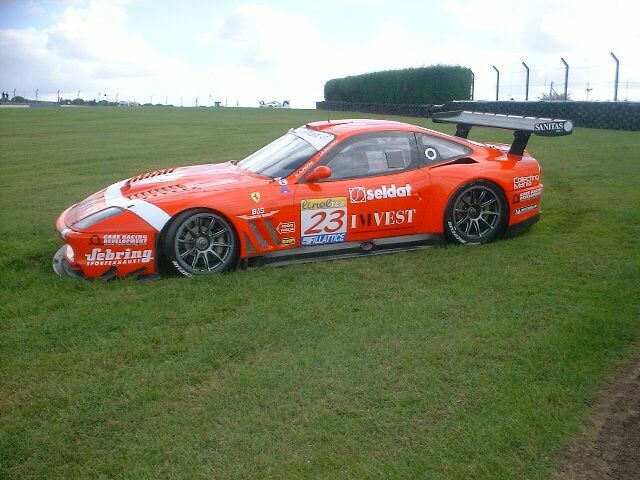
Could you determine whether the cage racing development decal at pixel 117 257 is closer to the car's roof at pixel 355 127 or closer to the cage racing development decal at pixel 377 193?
the cage racing development decal at pixel 377 193

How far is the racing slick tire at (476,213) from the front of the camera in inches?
255

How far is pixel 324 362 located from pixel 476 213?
3.27 metres

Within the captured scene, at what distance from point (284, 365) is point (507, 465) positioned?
1.45 meters

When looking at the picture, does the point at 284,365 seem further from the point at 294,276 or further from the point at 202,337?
the point at 294,276

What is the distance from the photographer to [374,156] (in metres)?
6.37

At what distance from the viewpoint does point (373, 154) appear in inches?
251

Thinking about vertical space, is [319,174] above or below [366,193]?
above

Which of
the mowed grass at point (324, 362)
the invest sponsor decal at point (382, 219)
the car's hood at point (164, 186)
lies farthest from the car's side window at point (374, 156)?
the mowed grass at point (324, 362)

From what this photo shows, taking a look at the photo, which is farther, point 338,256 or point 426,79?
point 426,79

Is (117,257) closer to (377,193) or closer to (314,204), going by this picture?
(314,204)

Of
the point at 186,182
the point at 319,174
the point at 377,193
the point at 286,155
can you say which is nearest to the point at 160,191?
the point at 186,182

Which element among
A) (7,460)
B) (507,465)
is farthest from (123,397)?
(507,465)

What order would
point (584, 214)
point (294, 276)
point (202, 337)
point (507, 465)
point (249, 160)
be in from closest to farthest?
point (507, 465) < point (202, 337) < point (294, 276) < point (249, 160) < point (584, 214)

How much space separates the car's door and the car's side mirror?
0.16 ft
